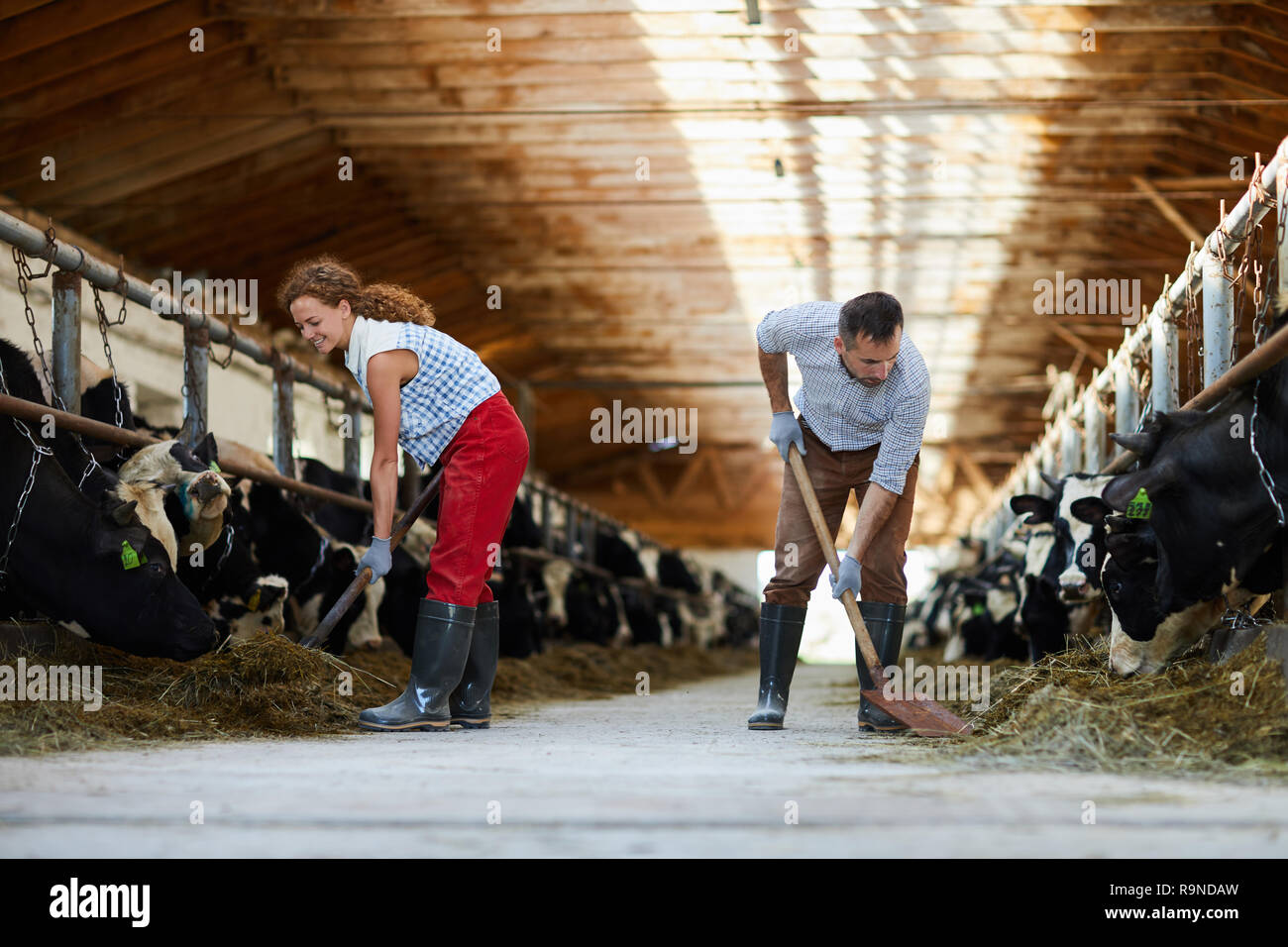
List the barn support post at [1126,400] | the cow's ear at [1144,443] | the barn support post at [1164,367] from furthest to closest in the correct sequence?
the barn support post at [1126,400] → the barn support post at [1164,367] → the cow's ear at [1144,443]

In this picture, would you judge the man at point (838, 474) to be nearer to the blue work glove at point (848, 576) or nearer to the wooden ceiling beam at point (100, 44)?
the blue work glove at point (848, 576)

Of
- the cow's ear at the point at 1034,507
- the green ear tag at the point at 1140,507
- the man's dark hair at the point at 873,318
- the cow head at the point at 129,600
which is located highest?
the man's dark hair at the point at 873,318

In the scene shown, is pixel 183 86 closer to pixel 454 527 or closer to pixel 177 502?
pixel 177 502

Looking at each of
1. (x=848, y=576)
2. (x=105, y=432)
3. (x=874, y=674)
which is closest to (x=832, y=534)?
(x=848, y=576)

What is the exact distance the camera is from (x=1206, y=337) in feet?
16.2

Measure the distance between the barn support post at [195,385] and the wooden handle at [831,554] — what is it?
8.71ft

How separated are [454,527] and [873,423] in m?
1.48

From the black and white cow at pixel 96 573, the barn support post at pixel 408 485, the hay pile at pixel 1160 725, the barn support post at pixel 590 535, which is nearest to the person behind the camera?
the hay pile at pixel 1160 725

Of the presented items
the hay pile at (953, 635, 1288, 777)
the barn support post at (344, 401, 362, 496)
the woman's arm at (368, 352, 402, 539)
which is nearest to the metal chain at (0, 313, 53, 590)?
the woman's arm at (368, 352, 402, 539)

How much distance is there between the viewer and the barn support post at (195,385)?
5.98 m

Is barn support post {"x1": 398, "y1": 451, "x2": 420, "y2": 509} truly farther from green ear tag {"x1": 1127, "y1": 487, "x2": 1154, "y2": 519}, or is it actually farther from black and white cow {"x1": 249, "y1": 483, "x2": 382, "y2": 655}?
green ear tag {"x1": 1127, "y1": 487, "x2": 1154, "y2": 519}

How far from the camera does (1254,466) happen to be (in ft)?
12.8

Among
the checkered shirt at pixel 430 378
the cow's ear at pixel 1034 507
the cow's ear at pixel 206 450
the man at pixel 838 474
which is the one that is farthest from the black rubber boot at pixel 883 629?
the cow's ear at pixel 206 450

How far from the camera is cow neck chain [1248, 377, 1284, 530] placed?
3.81 metres
